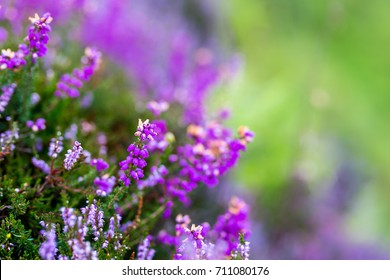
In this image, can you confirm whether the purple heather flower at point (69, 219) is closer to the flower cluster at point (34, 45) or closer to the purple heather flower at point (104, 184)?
the purple heather flower at point (104, 184)

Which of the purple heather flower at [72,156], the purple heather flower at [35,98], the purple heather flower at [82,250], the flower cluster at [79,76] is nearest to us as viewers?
the purple heather flower at [82,250]

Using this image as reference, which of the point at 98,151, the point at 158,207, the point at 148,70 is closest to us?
the point at 158,207

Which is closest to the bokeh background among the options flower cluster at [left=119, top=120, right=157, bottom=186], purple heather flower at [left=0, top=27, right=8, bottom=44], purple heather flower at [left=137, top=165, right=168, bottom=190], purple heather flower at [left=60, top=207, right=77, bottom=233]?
purple heather flower at [left=0, top=27, right=8, bottom=44]

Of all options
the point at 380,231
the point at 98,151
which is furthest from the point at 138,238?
the point at 380,231

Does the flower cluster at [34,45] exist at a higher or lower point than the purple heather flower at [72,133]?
higher

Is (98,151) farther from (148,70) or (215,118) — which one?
(148,70)

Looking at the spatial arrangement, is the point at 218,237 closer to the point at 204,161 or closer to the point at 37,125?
the point at 204,161

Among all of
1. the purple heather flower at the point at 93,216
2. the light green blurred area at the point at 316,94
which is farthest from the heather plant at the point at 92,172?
the light green blurred area at the point at 316,94
